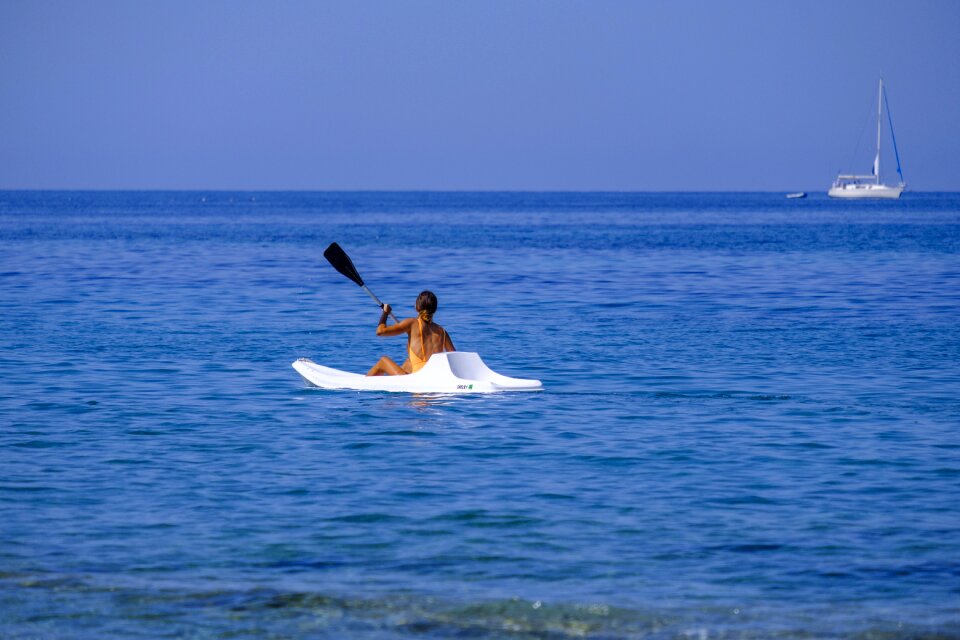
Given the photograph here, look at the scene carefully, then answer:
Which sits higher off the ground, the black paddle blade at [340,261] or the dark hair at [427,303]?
the black paddle blade at [340,261]

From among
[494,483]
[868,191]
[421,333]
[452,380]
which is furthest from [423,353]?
[868,191]

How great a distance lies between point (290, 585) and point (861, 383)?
11231 mm

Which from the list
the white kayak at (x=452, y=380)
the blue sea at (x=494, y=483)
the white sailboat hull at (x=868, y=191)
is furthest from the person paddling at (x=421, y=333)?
the white sailboat hull at (x=868, y=191)

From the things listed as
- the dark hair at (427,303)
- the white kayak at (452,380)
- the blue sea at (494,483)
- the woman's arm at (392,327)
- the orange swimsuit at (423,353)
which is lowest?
the blue sea at (494,483)

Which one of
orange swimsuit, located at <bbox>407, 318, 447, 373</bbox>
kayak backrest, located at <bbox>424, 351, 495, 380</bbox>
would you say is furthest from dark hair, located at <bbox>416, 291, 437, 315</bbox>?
kayak backrest, located at <bbox>424, 351, 495, 380</bbox>

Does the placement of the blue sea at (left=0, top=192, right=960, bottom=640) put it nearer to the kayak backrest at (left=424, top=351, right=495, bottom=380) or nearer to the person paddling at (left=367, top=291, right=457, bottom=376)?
the kayak backrest at (left=424, top=351, right=495, bottom=380)

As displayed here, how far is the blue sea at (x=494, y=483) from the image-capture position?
27.6 feet

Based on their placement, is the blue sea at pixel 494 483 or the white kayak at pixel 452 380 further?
the white kayak at pixel 452 380

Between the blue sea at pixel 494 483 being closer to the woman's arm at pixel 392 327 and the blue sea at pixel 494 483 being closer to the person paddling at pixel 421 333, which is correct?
the person paddling at pixel 421 333

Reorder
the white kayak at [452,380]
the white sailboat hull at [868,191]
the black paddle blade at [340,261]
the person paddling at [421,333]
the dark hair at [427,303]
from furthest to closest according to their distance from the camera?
the white sailboat hull at [868,191] < the black paddle blade at [340,261] < the white kayak at [452,380] < the person paddling at [421,333] < the dark hair at [427,303]

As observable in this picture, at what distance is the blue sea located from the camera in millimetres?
8406

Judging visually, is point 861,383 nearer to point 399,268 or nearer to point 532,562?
point 532,562

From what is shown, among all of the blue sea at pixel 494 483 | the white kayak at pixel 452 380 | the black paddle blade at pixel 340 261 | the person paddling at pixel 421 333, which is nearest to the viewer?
the blue sea at pixel 494 483

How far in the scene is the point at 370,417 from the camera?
15.1 meters
